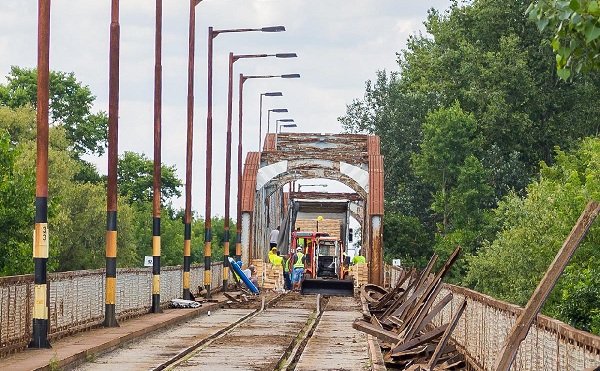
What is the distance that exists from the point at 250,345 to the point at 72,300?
3879mm

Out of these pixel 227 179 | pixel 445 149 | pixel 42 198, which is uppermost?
pixel 445 149

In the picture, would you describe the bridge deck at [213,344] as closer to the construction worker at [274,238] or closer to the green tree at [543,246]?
the green tree at [543,246]

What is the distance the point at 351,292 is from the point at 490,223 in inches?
699

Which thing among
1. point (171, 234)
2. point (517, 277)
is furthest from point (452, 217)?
point (171, 234)

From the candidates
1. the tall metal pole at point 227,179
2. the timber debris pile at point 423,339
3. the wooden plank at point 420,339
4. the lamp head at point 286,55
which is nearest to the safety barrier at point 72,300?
the timber debris pile at point 423,339

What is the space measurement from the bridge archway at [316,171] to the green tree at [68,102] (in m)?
42.9

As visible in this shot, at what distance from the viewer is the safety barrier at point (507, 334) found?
41.1 ft

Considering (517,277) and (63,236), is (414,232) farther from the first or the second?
(517,277)

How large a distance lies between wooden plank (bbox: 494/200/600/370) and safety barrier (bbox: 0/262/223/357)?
12.8m

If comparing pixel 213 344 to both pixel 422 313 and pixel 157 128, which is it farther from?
pixel 157 128

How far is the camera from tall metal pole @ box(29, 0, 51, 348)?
80.3 feet

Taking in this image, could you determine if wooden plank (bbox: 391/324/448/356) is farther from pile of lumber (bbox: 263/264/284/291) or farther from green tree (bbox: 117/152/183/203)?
green tree (bbox: 117/152/183/203)

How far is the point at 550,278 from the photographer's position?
1149 cm

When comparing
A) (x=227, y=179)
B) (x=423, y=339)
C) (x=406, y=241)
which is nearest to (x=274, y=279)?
(x=227, y=179)
